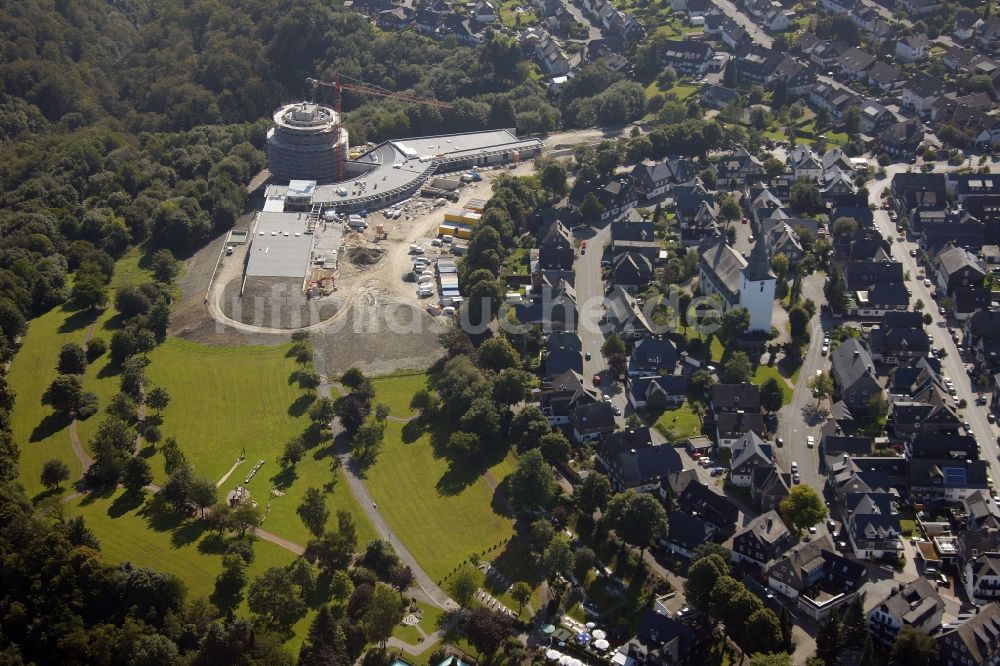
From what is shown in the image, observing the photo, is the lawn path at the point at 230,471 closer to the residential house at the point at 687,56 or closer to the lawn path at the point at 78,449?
the lawn path at the point at 78,449

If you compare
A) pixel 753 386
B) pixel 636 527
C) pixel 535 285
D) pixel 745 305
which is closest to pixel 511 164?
pixel 535 285

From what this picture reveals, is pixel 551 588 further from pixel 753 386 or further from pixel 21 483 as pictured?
pixel 21 483

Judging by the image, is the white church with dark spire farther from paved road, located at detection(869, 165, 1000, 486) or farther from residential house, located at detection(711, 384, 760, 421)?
paved road, located at detection(869, 165, 1000, 486)

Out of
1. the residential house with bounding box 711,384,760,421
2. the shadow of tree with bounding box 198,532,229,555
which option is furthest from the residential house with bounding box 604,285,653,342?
the shadow of tree with bounding box 198,532,229,555

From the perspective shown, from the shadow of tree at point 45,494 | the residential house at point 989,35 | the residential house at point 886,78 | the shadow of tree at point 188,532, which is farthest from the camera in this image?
the residential house at point 989,35

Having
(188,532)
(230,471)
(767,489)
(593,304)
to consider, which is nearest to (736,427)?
(767,489)

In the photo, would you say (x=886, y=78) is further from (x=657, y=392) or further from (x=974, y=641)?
(x=974, y=641)

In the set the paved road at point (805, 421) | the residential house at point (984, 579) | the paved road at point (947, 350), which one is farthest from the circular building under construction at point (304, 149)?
the residential house at point (984, 579)
